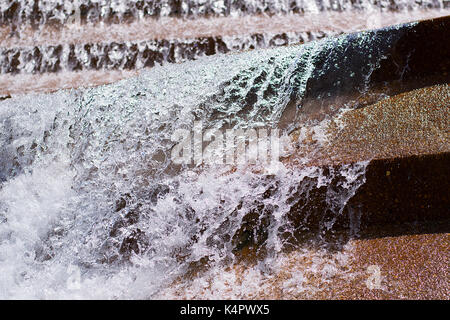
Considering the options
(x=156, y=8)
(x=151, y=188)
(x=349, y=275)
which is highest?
(x=156, y=8)

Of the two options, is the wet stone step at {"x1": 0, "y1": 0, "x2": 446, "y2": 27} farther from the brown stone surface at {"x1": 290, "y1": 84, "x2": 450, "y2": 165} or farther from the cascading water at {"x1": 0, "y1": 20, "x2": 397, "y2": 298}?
the brown stone surface at {"x1": 290, "y1": 84, "x2": 450, "y2": 165}

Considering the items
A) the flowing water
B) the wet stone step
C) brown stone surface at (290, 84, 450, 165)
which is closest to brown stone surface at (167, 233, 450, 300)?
the flowing water

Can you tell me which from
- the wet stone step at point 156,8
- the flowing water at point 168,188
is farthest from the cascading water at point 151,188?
the wet stone step at point 156,8

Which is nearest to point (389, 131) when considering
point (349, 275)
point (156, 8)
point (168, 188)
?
point (349, 275)

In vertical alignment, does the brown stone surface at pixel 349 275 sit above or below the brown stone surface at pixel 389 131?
below

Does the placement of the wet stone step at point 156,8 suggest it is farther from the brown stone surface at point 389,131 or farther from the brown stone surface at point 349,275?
the brown stone surface at point 349,275

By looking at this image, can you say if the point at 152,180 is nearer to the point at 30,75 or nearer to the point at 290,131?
the point at 290,131

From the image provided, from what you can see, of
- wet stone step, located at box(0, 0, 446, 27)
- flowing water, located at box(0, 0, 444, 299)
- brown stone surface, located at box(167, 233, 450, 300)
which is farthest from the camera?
wet stone step, located at box(0, 0, 446, 27)

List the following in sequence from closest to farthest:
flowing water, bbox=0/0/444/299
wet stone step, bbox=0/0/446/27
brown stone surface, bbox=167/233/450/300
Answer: brown stone surface, bbox=167/233/450/300, flowing water, bbox=0/0/444/299, wet stone step, bbox=0/0/446/27

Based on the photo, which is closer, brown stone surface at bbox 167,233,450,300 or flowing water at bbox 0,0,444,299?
brown stone surface at bbox 167,233,450,300

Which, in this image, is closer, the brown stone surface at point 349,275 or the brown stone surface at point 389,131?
the brown stone surface at point 349,275

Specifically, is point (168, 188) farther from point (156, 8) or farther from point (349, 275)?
point (156, 8)

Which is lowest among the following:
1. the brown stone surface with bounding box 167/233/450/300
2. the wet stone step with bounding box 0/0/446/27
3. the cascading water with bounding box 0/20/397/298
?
the brown stone surface with bounding box 167/233/450/300

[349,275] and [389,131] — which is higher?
[389,131]
